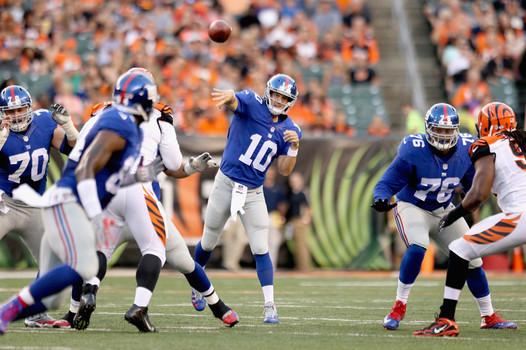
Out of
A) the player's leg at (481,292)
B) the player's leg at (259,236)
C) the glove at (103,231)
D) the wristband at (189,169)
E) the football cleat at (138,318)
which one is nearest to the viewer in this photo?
the glove at (103,231)

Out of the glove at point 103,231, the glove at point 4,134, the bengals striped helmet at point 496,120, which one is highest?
the bengals striped helmet at point 496,120

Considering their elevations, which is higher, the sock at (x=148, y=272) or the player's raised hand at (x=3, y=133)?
the player's raised hand at (x=3, y=133)

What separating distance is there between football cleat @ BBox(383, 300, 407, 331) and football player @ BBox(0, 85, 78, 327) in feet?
9.41

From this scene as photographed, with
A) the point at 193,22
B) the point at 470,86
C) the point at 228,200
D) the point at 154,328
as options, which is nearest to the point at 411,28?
the point at 470,86

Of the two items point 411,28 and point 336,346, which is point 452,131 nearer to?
point 336,346

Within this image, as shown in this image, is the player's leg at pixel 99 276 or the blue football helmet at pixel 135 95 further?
the player's leg at pixel 99 276

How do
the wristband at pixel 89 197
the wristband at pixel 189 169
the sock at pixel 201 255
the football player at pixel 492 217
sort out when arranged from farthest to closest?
the sock at pixel 201 255, the wristband at pixel 189 169, the football player at pixel 492 217, the wristband at pixel 89 197

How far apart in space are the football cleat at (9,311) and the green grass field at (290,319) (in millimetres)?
153

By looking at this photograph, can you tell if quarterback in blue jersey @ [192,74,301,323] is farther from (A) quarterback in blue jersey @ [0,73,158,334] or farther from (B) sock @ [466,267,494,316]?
(A) quarterback in blue jersey @ [0,73,158,334]

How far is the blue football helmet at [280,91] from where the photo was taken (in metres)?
7.57

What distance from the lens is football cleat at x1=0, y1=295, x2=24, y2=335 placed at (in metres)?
5.31

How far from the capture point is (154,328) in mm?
6254

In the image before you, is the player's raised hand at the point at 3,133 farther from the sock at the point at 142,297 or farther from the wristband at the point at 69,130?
the sock at the point at 142,297

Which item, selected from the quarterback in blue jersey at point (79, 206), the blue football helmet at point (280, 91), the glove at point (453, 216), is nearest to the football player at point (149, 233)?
the quarterback in blue jersey at point (79, 206)
